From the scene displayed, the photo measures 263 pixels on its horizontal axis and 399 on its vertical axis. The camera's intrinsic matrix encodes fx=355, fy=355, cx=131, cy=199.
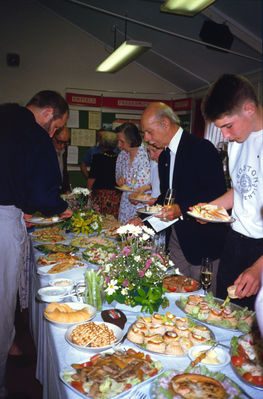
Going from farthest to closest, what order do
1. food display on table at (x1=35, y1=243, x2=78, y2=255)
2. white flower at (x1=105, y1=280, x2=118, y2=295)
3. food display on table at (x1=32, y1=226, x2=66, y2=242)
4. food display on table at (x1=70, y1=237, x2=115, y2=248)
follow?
food display on table at (x1=32, y1=226, x2=66, y2=242) < food display on table at (x1=70, y1=237, x2=115, y2=248) < food display on table at (x1=35, y1=243, x2=78, y2=255) < white flower at (x1=105, y1=280, x2=118, y2=295)

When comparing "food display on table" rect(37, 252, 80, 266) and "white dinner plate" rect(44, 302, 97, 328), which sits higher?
"white dinner plate" rect(44, 302, 97, 328)

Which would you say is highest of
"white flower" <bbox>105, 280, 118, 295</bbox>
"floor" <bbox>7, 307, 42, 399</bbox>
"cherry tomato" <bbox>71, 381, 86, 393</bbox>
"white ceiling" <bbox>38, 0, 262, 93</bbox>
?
"white ceiling" <bbox>38, 0, 262, 93</bbox>

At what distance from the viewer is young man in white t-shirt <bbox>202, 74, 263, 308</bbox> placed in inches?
72.2

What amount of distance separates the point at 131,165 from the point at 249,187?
276 cm

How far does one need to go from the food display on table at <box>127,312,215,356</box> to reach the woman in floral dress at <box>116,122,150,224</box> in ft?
9.22

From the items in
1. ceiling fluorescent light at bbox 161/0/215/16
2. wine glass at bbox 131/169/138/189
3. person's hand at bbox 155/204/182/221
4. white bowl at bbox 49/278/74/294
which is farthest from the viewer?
wine glass at bbox 131/169/138/189

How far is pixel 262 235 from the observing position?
198 centimetres

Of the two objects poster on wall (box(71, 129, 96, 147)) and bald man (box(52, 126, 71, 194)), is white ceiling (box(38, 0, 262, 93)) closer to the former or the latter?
bald man (box(52, 126, 71, 194))

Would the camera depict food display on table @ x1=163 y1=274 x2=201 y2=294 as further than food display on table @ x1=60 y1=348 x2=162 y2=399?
Yes

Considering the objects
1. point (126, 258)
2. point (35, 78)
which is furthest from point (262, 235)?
point (35, 78)

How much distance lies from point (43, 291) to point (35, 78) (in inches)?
289

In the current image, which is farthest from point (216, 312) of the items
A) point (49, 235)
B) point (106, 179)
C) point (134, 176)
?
point (106, 179)

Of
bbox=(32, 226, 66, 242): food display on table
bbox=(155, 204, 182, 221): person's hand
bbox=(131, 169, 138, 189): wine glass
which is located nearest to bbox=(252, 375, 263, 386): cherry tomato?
bbox=(155, 204, 182, 221): person's hand

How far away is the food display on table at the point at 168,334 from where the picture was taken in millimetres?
1364
